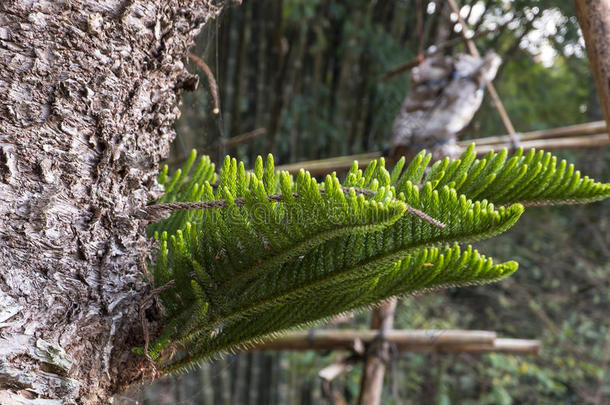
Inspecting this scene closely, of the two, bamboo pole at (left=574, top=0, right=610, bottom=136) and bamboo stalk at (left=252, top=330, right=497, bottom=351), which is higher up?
bamboo pole at (left=574, top=0, right=610, bottom=136)

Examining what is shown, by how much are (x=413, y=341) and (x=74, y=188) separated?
1.31 metres

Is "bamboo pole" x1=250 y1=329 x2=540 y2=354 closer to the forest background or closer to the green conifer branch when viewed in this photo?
the forest background

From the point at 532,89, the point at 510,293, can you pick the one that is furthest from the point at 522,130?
the point at 510,293

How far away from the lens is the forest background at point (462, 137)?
2.51m

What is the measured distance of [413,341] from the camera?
152cm

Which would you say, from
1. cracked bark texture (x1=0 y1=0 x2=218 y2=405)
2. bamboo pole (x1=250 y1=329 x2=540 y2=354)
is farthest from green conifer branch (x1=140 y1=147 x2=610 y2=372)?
bamboo pole (x1=250 y1=329 x2=540 y2=354)

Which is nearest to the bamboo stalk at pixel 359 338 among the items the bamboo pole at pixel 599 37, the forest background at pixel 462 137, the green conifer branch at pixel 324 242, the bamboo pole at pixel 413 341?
the bamboo pole at pixel 413 341

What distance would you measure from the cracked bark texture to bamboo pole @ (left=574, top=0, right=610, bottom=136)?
397 millimetres

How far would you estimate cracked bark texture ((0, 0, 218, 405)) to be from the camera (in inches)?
12.1

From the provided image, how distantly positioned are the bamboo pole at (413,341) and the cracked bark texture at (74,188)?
3.85 ft

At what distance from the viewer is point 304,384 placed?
299 centimetres

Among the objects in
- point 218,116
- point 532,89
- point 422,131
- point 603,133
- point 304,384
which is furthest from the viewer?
point 532,89

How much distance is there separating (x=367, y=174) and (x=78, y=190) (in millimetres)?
174

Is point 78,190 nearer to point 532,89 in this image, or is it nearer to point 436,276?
point 436,276
